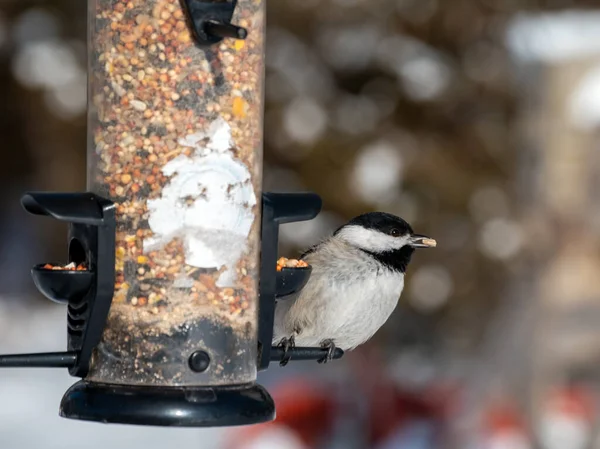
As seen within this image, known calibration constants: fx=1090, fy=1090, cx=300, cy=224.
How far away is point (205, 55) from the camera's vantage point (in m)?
3.42

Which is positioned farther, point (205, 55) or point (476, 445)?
point (476, 445)

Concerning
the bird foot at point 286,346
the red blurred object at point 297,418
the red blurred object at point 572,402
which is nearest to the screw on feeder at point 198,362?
the bird foot at point 286,346

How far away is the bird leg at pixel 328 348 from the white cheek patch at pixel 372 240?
16.6 inches

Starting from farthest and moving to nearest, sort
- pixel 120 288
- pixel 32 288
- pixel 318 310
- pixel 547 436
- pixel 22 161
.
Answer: pixel 32 288, pixel 22 161, pixel 547 436, pixel 318 310, pixel 120 288

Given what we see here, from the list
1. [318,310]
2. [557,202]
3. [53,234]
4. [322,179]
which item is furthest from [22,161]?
[318,310]

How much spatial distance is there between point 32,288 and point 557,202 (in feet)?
26.1

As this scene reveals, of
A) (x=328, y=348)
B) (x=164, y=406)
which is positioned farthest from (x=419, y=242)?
(x=164, y=406)

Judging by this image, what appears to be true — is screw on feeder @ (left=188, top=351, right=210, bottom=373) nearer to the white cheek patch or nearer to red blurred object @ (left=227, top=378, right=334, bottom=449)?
the white cheek patch

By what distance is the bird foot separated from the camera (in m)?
3.82

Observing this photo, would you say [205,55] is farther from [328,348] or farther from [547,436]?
[547,436]

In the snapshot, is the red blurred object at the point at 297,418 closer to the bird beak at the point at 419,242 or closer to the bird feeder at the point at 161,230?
the bird beak at the point at 419,242

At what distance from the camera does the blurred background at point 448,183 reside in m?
10.2

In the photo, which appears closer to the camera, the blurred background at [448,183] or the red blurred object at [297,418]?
the red blurred object at [297,418]

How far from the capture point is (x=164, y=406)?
3254mm
